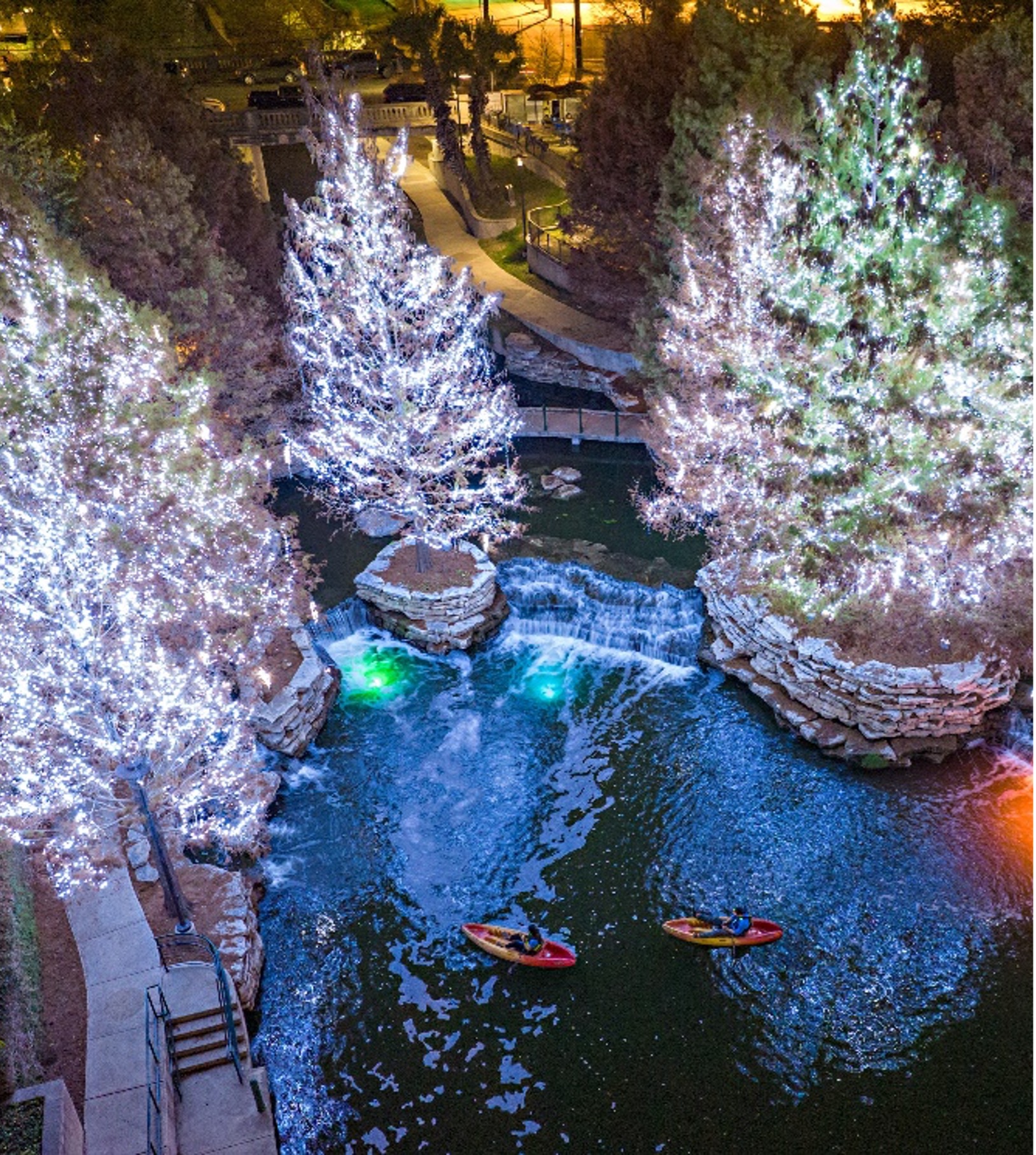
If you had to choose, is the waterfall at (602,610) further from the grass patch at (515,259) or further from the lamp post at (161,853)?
the grass patch at (515,259)

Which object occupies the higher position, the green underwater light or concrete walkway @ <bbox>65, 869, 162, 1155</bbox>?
the green underwater light

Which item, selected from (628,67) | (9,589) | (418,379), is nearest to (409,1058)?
(9,589)

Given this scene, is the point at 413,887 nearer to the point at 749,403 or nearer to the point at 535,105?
the point at 749,403

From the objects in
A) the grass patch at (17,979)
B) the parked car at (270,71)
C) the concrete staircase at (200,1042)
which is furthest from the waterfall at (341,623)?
the parked car at (270,71)

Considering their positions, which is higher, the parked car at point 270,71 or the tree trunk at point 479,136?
the parked car at point 270,71

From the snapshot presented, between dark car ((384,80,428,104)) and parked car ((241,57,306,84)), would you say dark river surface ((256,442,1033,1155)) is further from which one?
parked car ((241,57,306,84))

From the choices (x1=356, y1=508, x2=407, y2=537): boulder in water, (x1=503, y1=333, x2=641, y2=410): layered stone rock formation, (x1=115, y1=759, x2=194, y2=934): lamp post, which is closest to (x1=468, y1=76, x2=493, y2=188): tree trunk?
(x1=503, y1=333, x2=641, y2=410): layered stone rock formation
